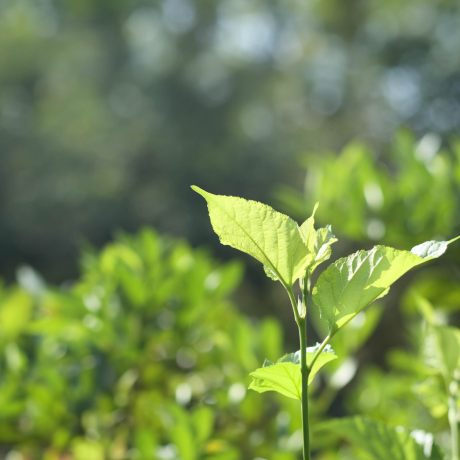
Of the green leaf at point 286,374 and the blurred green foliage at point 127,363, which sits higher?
the blurred green foliage at point 127,363

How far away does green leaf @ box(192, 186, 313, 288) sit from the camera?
0.22 m

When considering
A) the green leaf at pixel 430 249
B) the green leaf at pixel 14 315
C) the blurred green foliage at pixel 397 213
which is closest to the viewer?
the green leaf at pixel 430 249

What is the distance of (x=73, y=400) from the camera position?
67 cm

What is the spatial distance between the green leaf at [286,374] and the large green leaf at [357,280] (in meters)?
0.02

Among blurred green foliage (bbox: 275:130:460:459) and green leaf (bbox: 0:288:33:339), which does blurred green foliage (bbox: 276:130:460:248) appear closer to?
blurred green foliage (bbox: 275:130:460:459)

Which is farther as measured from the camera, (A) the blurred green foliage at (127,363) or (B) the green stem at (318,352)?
(A) the blurred green foliage at (127,363)

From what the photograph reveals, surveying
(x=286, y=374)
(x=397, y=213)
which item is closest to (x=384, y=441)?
(x=286, y=374)

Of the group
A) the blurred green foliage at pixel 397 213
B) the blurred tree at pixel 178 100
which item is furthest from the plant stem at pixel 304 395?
the blurred tree at pixel 178 100

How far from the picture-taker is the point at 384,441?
1.15ft

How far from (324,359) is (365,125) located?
6.85 metres

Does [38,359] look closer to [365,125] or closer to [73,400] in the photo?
[73,400]

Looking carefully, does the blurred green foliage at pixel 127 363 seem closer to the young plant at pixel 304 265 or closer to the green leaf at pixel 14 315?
the green leaf at pixel 14 315

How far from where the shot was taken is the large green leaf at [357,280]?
0.23m

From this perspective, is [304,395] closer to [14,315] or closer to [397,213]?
[397,213]
